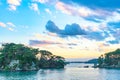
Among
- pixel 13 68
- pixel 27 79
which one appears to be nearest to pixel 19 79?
pixel 27 79

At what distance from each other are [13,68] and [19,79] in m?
78.8

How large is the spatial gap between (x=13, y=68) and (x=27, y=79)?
79373 millimetres

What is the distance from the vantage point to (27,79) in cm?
12219

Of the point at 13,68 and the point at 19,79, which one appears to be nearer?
the point at 19,79

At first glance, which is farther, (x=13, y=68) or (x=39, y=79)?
(x=13, y=68)

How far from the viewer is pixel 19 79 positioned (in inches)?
4813

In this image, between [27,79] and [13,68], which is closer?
[27,79]

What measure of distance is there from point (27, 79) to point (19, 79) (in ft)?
9.70

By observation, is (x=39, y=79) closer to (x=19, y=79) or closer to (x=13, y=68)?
(x=19, y=79)

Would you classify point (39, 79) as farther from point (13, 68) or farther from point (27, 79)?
point (13, 68)

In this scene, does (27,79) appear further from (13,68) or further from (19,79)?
(13,68)

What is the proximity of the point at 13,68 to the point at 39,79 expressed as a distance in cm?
7909

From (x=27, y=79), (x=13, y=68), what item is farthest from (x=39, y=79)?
(x=13, y=68)
